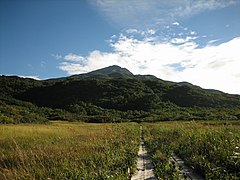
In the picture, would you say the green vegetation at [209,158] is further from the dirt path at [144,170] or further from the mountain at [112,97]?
the mountain at [112,97]

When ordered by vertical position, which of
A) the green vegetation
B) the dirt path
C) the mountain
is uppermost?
the mountain

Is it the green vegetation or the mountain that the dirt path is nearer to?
the green vegetation

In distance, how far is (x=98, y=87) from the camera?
13138 centimetres

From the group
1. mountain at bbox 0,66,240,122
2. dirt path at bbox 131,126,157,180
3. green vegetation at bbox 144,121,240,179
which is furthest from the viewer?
mountain at bbox 0,66,240,122

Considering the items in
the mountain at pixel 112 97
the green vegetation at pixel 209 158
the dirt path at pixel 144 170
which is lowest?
the dirt path at pixel 144 170

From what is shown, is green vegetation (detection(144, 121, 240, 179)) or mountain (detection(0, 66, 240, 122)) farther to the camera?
mountain (detection(0, 66, 240, 122))

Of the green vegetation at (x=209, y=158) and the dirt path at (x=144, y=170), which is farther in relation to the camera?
the dirt path at (x=144, y=170)

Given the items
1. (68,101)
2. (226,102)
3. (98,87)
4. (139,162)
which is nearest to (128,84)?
(98,87)

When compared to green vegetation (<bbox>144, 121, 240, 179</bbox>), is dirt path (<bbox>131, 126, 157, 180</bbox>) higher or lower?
lower

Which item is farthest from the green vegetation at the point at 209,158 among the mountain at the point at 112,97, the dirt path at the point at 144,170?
the mountain at the point at 112,97

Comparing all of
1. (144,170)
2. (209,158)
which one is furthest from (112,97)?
(144,170)

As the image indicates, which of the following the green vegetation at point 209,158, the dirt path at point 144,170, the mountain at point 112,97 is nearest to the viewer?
the green vegetation at point 209,158

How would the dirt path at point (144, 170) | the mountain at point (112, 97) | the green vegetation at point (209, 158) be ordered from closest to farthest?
the green vegetation at point (209, 158), the dirt path at point (144, 170), the mountain at point (112, 97)

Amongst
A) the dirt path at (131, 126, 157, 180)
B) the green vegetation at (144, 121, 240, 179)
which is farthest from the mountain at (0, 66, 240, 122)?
the dirt path at (131, 126, 157, 180)
